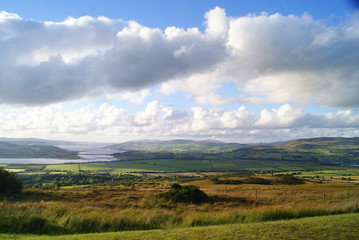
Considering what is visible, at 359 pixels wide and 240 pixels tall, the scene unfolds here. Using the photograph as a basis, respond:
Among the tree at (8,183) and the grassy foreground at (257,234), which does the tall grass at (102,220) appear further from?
the tree at (8,183)

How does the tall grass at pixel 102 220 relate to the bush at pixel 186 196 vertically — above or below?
above

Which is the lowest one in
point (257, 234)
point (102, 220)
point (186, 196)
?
point (186, 196)

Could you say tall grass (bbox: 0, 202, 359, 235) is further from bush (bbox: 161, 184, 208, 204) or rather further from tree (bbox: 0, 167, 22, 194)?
tree (bbox: 0, 167, 22, 194)

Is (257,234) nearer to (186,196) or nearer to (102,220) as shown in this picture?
(102,220)

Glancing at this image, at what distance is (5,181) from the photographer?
35.4m

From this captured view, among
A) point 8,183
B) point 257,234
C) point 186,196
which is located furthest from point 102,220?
point 8,183

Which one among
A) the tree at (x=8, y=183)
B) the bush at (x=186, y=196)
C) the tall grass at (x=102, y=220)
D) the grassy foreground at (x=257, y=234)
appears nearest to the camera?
the grassy foreground at (x=257, y=234)

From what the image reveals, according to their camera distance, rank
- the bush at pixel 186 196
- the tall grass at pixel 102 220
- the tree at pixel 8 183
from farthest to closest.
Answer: the tree at pixel 8 183 < the bush at pixel 186 196 < the tall grass at pixel 102 220

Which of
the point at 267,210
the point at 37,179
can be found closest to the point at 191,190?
the point at 267,210

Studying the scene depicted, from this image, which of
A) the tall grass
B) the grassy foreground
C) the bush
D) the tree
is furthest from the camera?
the tree

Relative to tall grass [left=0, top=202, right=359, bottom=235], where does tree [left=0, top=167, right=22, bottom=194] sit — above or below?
below

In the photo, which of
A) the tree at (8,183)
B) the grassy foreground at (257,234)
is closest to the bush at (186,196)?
the grassy foreground at (257,234)

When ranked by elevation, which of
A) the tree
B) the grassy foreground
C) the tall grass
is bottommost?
the tree

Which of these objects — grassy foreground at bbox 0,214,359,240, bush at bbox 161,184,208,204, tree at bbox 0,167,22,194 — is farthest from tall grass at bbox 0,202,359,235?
tree at bbox 0,167,22,194
